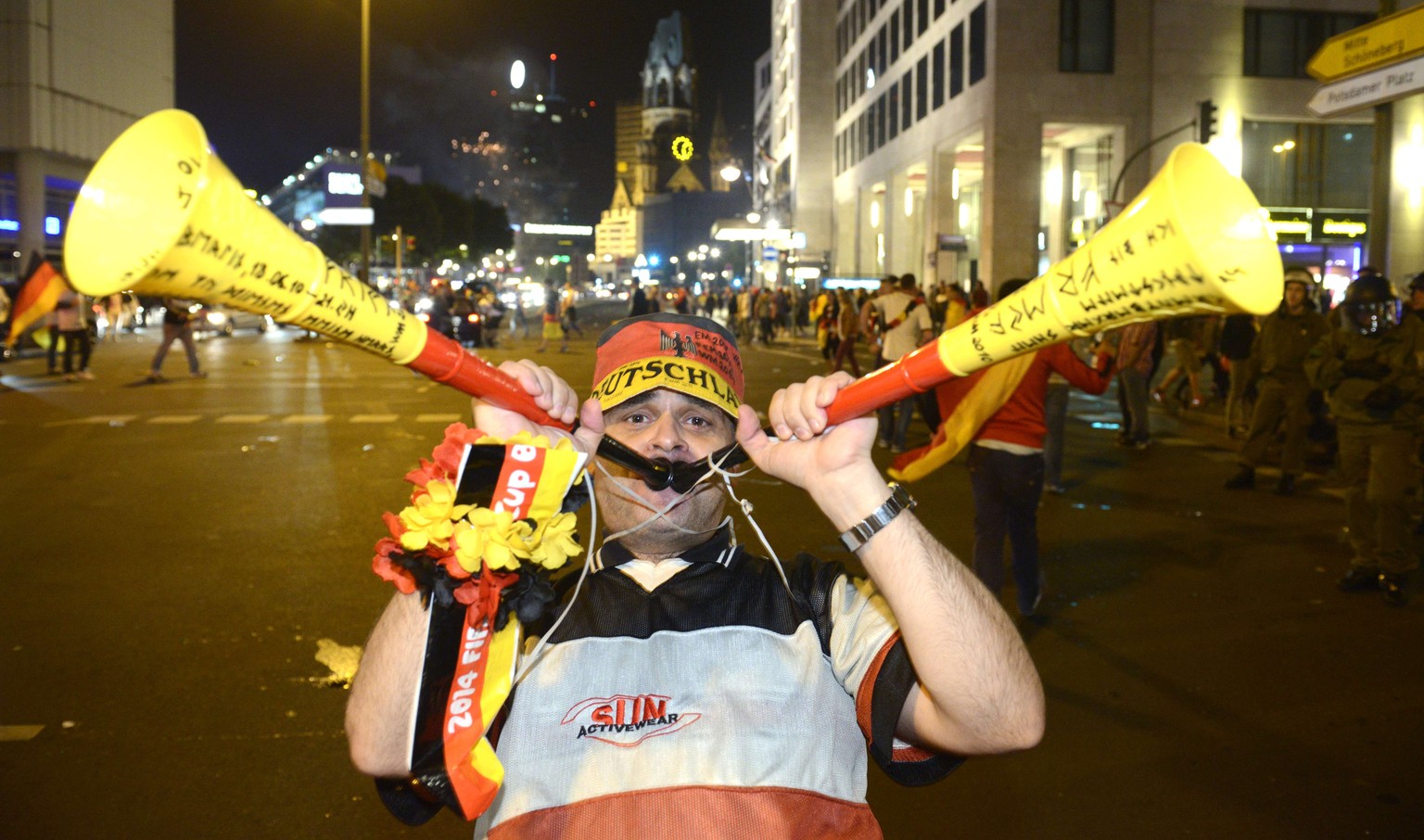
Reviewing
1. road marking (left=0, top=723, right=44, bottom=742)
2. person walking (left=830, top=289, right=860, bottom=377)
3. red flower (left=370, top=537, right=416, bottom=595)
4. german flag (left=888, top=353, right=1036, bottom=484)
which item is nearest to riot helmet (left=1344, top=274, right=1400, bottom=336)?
german flag (left=888, top=353, right=1036, bottom=484)

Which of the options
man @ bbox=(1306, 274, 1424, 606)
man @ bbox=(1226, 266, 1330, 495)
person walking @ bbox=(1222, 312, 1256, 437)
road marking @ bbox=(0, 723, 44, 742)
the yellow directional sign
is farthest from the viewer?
person walking @ bbox=(1222, 312, 1256, 437)

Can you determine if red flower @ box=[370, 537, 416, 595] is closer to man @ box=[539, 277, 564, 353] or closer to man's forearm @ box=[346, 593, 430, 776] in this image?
man's forearm @ box=[346, 593, 430, 776]

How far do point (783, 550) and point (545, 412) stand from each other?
583 centimetres

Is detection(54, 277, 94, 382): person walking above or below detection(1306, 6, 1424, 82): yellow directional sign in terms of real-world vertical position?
below

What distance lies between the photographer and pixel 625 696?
2.17 metres

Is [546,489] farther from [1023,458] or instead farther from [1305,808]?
[1023,458]

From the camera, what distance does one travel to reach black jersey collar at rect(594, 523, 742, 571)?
2502mm

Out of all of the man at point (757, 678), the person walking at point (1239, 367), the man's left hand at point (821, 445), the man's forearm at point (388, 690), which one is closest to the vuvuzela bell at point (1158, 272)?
the man's left hand at point (821, 445)

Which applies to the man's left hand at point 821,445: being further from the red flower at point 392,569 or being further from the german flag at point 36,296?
the german flag at point 36,296

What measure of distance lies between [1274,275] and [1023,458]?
4913 millimetres

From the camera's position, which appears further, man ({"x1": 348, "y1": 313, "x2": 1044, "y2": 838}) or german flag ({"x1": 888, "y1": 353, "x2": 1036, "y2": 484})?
german flag ({"x1": 888, "y1": 353, "x2": 1036, "y2": 484})

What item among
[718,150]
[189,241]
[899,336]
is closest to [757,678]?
[189,241]

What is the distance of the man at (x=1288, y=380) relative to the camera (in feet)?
33.6

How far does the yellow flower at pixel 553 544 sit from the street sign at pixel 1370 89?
8857 mm
